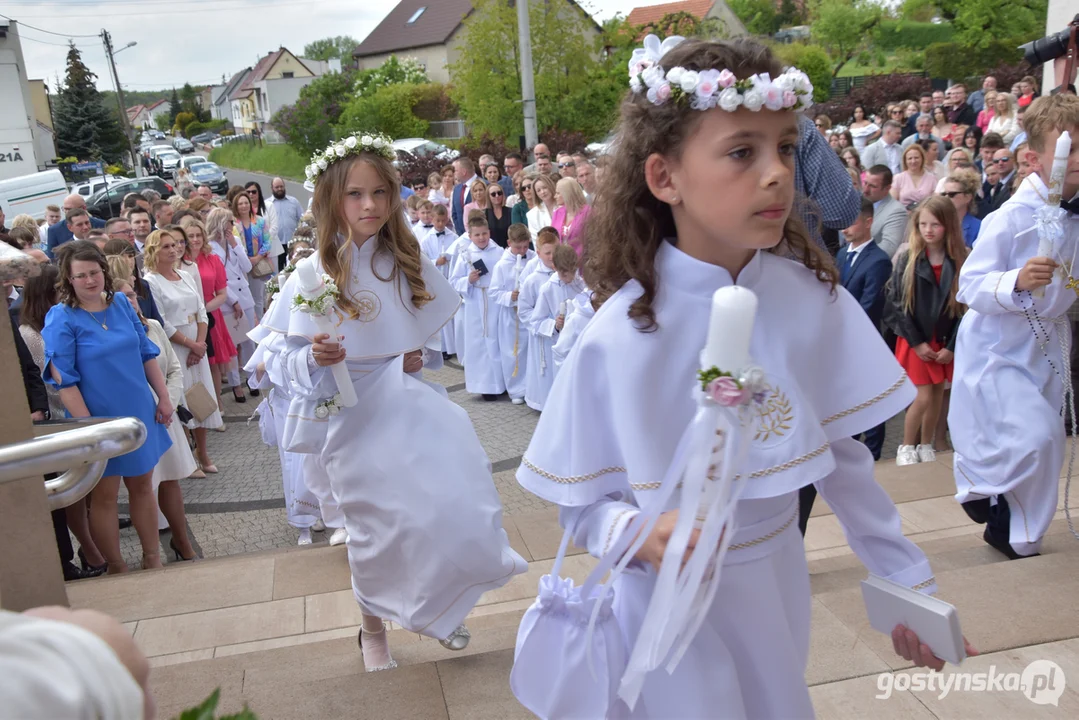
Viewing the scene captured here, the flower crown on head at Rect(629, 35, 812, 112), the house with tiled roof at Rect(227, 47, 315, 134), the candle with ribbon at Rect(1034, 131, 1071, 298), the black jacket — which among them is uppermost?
the house with tiled roof at Rect(227, 47, 315, 134)

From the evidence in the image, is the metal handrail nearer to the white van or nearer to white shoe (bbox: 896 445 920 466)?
white shoe (bbox: 896 445 920 466)

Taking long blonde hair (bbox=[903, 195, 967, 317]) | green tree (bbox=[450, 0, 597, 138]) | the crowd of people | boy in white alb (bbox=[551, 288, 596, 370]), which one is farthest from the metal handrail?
green tree (bbox=[450, 0, 597, 138])

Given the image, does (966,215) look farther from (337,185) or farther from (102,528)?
(102,528)

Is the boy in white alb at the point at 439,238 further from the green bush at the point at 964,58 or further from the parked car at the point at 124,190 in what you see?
the green bush at the point at 964,58

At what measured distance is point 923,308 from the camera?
6844 millimetres

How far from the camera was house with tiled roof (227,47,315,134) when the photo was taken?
97750 millimetres

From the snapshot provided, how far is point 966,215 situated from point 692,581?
724 centimetres

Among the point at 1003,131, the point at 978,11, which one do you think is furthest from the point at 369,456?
the point at 978,11

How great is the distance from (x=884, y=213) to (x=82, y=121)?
55627 mm

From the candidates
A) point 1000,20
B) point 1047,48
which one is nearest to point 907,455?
point 1047,48

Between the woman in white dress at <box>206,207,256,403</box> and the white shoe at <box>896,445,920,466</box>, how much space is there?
22.7 feet

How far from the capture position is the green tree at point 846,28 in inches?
2089

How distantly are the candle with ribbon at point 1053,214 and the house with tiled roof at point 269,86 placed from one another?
3428 inches

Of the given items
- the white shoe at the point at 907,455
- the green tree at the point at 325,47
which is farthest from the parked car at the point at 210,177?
the green tree at the point at 325,47
